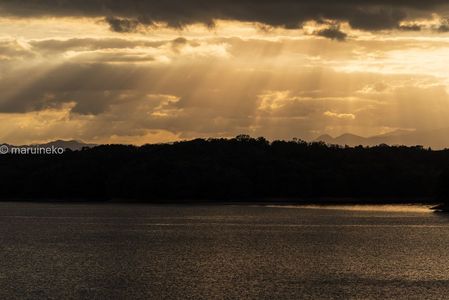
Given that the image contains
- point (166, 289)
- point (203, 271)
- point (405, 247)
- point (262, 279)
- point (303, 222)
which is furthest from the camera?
point (303, 222)

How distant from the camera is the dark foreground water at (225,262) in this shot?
230 feet

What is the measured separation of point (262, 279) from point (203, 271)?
837 cm

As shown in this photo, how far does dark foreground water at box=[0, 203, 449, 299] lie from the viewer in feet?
230

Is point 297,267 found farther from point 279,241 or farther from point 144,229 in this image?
point 144,229

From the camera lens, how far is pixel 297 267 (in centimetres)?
8775

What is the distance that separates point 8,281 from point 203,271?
64.2 ft

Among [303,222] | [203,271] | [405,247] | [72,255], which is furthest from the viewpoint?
[303,222]

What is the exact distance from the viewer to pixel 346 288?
71562 mm

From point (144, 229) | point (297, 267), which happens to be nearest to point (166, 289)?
point (297, 267)

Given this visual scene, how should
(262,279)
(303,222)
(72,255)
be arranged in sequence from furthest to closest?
(303,222) < (72,255) < (262,279)

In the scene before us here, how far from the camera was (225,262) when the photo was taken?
92.2m

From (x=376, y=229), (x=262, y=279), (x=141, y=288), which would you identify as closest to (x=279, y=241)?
(x=376, y=229)

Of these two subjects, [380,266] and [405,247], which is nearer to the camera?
[380,266]

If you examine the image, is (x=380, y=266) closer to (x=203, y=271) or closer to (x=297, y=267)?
(x=297, y=267)
